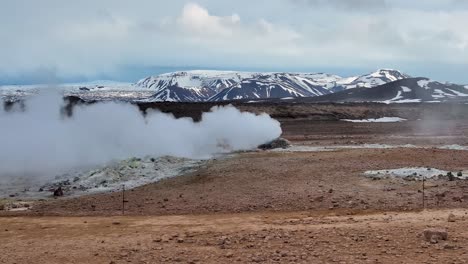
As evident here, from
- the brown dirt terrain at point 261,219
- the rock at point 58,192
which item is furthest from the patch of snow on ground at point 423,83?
the rock at point 58,192

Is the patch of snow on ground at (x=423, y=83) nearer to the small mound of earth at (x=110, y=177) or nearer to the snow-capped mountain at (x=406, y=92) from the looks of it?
the snow-capped mountain at (x=406, y=92)

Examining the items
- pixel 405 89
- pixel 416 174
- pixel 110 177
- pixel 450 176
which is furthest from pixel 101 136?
pixel 405 89

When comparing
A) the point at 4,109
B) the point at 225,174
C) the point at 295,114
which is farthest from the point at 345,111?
the point at 225,174

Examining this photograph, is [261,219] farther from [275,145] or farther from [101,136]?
[275,145]

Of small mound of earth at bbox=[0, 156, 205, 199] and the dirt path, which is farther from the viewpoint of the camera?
small mound of earth at bbox=[0, 156, 205, 199]

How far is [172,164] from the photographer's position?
→ 2461cm

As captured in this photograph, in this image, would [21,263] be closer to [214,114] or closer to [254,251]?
[254,251]

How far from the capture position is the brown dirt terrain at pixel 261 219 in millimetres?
10133

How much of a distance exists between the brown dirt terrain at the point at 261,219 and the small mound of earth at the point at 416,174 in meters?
0.60

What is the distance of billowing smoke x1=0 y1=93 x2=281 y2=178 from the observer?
27.2 meters

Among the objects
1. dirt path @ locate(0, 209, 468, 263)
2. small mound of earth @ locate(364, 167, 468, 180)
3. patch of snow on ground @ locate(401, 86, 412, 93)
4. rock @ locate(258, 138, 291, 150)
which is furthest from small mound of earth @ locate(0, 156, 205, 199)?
patch of snow on ground @ locate(401, 86, 412, 93)

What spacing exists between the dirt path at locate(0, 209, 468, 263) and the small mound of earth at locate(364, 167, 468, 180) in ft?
16.0

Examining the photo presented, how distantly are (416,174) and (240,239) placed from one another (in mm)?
10063

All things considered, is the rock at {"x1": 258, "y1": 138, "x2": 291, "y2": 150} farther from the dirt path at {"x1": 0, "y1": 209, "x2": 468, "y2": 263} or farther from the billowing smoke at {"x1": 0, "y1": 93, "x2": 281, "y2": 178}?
the dirt path at {"x1": 0, "y1": 209, "x2": 468, "y2": 263}
